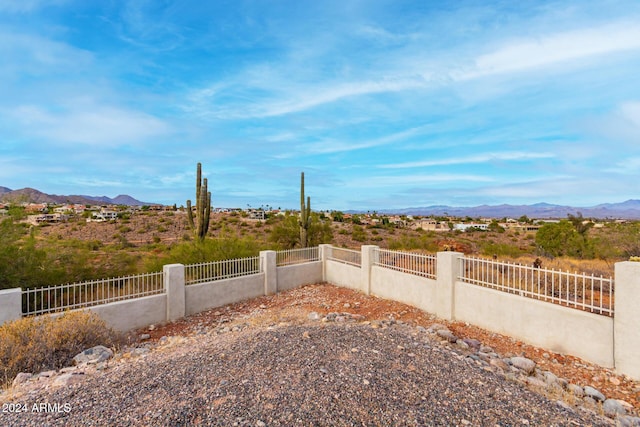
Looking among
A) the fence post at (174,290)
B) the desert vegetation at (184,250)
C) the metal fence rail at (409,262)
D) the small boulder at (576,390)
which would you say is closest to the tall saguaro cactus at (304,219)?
the desert vegetation at (184,250)

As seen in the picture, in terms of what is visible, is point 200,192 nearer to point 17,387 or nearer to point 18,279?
point 18,279

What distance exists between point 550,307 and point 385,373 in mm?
4366

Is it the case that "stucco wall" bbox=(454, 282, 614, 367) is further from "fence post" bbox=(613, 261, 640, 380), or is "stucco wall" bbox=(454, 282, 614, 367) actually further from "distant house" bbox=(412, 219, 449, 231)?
"distant house" bbox=(412, 219, 449, 231)

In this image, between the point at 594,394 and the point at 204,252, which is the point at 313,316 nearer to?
the point at 594,394

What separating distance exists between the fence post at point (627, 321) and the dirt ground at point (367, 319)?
252 mm

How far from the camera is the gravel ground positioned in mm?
3952

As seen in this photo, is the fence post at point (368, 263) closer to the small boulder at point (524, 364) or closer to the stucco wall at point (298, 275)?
the stucco wall at point (298, 275)

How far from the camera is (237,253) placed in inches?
551

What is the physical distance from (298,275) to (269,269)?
63.7 inches

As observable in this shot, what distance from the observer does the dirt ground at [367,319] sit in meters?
5.86

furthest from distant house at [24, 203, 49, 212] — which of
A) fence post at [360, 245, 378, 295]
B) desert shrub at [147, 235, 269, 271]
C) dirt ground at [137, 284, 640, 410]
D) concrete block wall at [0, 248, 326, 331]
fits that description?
fence post at [360, 245, 378, 295]

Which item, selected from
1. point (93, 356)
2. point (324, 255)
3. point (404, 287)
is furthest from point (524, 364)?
point (324, 255)

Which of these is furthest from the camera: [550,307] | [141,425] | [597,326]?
[550,307]

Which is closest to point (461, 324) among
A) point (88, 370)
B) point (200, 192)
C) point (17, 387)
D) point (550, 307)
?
point (550, 307)
